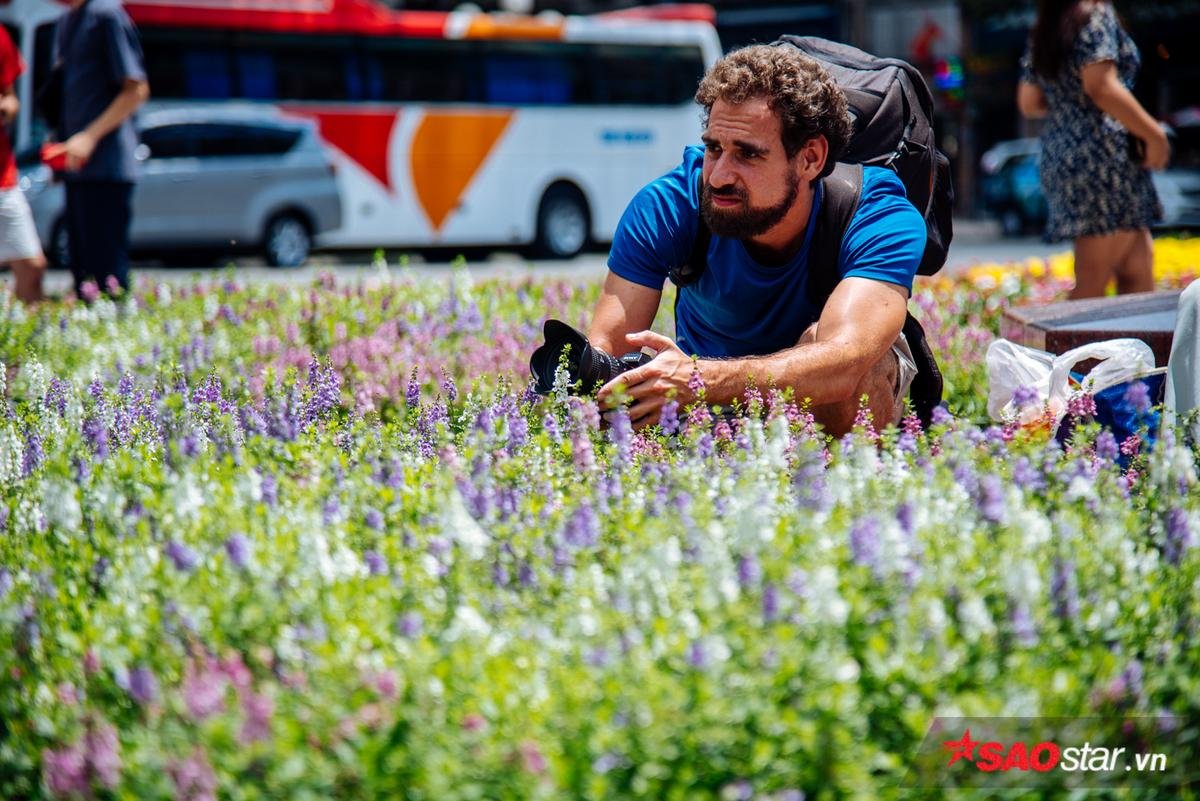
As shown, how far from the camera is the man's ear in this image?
4.20 m

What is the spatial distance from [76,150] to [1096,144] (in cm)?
483

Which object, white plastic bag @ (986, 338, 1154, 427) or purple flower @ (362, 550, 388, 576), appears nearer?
purple flower @ (362, 550, 388, 576)

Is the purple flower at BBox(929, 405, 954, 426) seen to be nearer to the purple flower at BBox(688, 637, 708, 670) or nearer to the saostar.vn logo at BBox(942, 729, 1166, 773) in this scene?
the saostar.vn logo at BBox(942, 729, 1166, 773)

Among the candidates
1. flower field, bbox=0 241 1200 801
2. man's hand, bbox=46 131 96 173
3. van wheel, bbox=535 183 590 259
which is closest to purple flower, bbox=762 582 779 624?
flower field, bbox=0 241 1200 801

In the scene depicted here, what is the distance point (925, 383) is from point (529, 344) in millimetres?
2260

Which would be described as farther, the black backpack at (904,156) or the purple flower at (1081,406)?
the black backpack at (904,156)

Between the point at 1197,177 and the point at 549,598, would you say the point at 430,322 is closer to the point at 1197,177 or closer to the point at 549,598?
the point at 549,598

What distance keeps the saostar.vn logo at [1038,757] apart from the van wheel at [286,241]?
62.7 ft

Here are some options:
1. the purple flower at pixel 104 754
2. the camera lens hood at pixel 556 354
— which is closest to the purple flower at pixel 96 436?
the camera lens hood at pixel 556 354

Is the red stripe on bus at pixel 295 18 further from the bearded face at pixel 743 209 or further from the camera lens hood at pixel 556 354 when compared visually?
the camera lens hood at pixel 556 354

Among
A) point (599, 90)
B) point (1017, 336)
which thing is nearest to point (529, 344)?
point (1017, 336)

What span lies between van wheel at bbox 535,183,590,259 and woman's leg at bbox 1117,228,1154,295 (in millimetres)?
16671

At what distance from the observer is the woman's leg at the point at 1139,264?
6875 mm

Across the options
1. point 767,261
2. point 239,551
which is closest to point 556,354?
point 767,261
